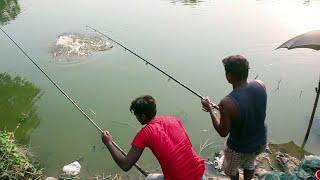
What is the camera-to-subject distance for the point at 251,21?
10844mm

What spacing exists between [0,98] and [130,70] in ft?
8.62

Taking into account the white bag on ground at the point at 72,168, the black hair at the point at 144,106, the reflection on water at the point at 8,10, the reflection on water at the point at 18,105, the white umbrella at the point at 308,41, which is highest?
the black hair at the point at 144,106

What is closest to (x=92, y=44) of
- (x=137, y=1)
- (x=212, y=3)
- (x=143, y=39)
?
(x=143, y=39)

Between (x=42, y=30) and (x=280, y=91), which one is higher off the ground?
(x=42, y=30)

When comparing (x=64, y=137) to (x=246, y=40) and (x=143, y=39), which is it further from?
(x=246, y=40)

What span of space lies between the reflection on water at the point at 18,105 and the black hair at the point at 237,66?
4.20m

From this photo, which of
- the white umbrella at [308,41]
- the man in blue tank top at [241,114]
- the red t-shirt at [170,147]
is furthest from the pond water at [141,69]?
the red t-shirt at [170,147]

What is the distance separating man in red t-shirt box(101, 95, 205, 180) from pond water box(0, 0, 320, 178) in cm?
245

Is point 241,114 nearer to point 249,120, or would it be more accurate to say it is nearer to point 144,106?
point 249,120

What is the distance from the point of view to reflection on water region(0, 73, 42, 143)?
6352mm

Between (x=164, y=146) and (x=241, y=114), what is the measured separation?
726 mm

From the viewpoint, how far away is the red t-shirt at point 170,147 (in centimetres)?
267

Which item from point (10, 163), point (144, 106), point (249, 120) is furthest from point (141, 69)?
point (144, 106)

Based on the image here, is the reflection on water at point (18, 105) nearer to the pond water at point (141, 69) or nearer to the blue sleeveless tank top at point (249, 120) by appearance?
the pond water at point (141, 69)
